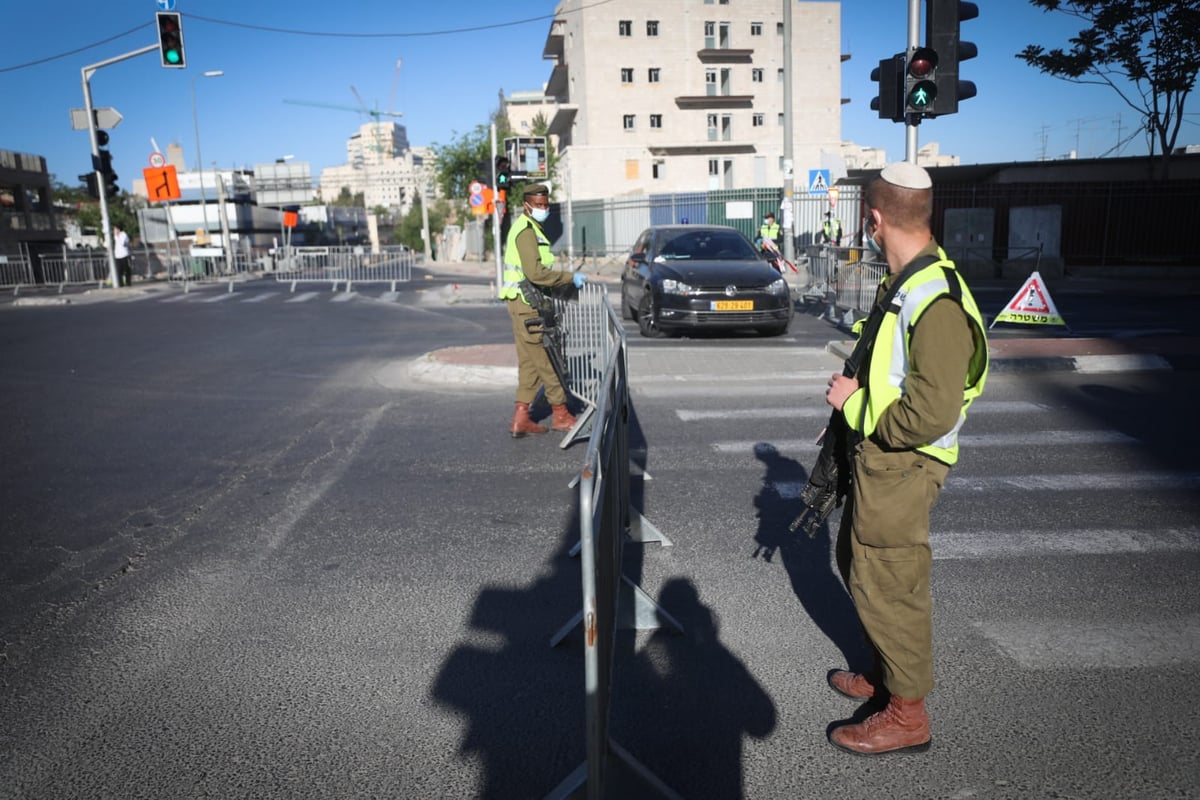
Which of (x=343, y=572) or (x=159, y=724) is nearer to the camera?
(x=159, y=724)

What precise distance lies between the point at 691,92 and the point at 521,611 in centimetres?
6087

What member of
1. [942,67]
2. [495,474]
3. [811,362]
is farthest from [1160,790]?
[942,67]

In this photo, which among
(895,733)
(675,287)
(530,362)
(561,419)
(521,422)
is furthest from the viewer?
(675,287)

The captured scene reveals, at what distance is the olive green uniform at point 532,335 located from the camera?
702cm

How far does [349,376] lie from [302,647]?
24.5 ft

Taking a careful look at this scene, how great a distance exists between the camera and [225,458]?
275 inches

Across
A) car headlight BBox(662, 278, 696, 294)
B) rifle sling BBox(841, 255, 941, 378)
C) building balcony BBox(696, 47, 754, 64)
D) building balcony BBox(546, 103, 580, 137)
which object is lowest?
car headlight BBox(662, 278, 696, 294)

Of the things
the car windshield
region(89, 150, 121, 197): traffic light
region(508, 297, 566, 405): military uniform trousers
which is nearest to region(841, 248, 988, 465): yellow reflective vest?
region(508, 297, 566, 405): military uniform trousers

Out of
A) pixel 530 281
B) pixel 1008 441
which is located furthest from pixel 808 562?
pixel 530 281

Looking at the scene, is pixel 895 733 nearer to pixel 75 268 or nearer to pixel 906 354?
pixel 906 354

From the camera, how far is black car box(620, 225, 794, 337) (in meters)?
12.4

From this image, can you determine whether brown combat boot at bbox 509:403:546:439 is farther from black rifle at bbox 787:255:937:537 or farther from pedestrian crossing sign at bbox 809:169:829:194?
pedestrian crossing sign at bbox 809:169:829:194

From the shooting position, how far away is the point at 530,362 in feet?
23.9

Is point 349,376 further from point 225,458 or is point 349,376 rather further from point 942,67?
point 942,67
